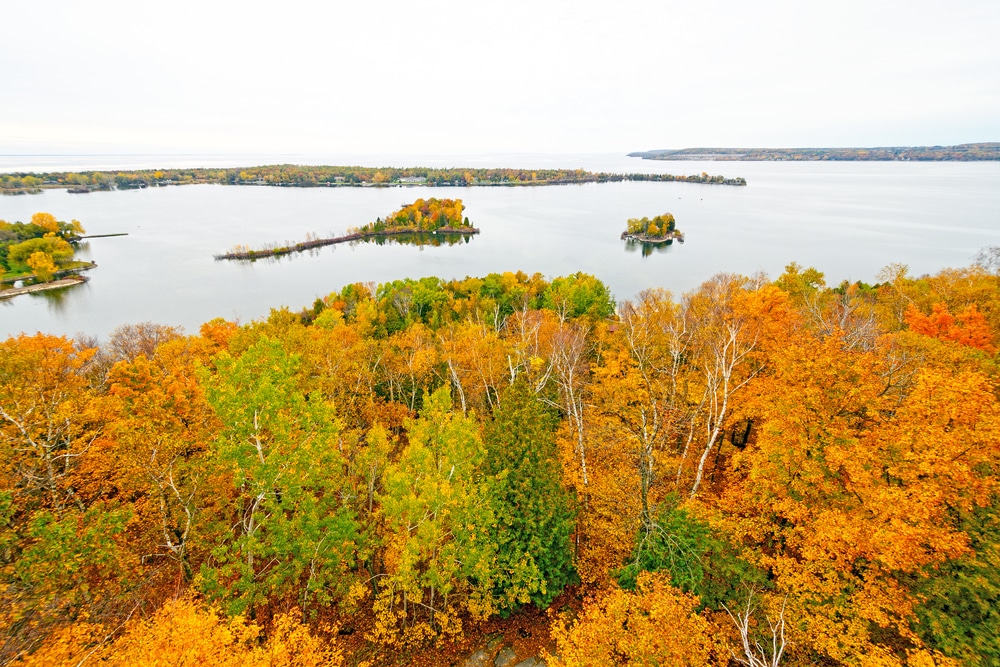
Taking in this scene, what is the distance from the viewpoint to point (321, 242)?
369 ft

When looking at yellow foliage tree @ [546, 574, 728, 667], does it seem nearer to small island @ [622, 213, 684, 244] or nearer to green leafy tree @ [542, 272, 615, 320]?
green leafy tree @ [542, 272, 615, 320]

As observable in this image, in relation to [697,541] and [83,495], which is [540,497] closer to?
[697,541]

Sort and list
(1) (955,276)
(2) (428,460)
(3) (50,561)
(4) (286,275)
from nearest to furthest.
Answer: (3) (50,561)
(2) (428,460)
(1) (955,276)
(4) (286,275)

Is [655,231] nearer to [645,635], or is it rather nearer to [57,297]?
[645,635]

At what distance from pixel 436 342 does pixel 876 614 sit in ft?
107

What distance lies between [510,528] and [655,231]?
109 m

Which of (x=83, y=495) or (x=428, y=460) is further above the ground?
(x=428, y=460)

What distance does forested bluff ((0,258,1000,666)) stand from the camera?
38.8 ft

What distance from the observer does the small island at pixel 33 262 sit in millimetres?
76625

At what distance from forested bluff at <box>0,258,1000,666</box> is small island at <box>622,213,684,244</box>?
94.1 m

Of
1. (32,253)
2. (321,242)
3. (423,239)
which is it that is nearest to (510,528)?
(32,253)

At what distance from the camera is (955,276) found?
34.6 meters

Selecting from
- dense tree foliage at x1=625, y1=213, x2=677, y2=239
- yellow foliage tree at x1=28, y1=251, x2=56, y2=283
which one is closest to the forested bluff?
yellow foliage tree at x1=28, y1=251, x2=56, y2=283

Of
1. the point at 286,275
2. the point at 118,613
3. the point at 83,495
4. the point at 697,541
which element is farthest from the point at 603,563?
the point at 286,275
